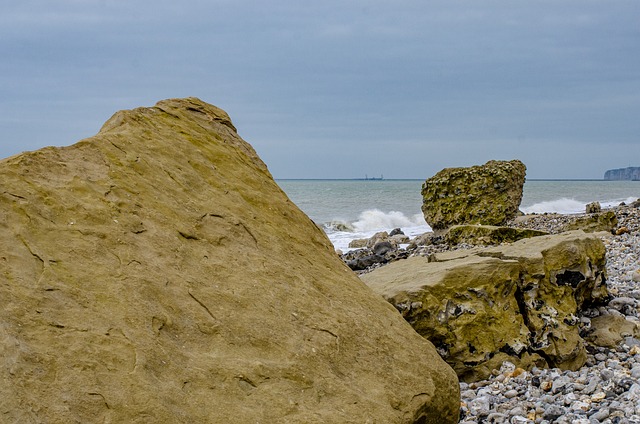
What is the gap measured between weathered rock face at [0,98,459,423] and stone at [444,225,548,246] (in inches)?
393

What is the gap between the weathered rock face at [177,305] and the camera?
3.37 m

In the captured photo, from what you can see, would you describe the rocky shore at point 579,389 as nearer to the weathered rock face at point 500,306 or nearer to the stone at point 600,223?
the weathered rock face at point 500,306

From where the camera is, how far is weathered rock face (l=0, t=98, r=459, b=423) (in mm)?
3367

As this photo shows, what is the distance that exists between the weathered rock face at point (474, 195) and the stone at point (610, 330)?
13.3 meters

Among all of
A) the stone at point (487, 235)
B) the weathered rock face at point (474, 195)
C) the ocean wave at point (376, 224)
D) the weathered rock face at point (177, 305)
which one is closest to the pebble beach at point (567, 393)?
the weathered rock face at point (177, 305)

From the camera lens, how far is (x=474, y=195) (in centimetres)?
2081

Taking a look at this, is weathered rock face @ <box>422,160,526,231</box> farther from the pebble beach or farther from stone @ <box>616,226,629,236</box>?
the pebble beach

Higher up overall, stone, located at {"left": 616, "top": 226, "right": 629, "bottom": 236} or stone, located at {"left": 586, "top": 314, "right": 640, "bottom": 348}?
stone, located at {"left": 616, "top": 226, "right": 629, "bottom": 236}

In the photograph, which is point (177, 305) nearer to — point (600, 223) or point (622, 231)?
point (622, 231)

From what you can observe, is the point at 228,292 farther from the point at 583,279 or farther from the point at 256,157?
the point at 583,279

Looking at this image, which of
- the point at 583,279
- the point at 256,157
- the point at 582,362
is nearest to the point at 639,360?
the point at 582,362

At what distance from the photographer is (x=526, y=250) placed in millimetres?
7055

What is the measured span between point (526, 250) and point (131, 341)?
15.9 ft

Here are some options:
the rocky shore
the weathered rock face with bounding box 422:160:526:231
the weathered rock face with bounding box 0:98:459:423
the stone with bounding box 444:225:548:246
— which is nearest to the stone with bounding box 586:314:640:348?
the rocky shore
